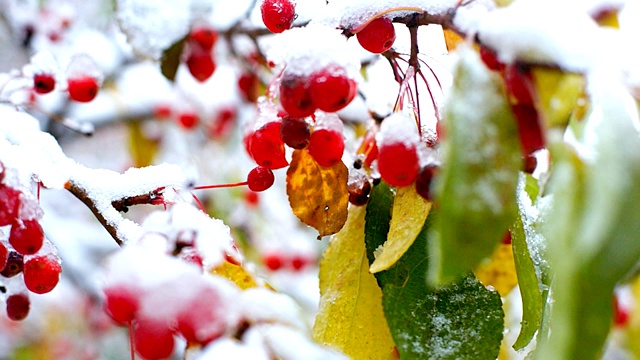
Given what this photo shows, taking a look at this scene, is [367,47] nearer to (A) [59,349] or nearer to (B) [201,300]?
(B) [201,300]

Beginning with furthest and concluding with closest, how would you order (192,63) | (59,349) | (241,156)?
(59,349)
(241,156)
(192,63)

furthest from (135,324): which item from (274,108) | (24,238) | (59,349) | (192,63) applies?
(59,349)

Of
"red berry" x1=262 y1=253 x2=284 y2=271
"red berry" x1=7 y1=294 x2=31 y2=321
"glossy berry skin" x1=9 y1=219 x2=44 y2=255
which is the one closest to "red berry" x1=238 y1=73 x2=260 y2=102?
"red berry" x1=262 y1=253 x2=284 y2=271

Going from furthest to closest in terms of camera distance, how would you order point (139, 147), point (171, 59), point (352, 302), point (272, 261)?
point (272, 261) < point (139, 147) < point (171, 59) < point (352, 302)

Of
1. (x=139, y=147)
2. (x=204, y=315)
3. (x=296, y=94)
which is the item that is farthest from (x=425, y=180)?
(x=139, y=147)

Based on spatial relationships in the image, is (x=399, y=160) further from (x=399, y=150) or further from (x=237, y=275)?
(x=237, y=275)

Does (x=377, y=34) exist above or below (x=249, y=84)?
above

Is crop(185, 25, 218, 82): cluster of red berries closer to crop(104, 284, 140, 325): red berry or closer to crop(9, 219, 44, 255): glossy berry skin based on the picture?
crop(9, 219, 44, 255): glossy berry skin
